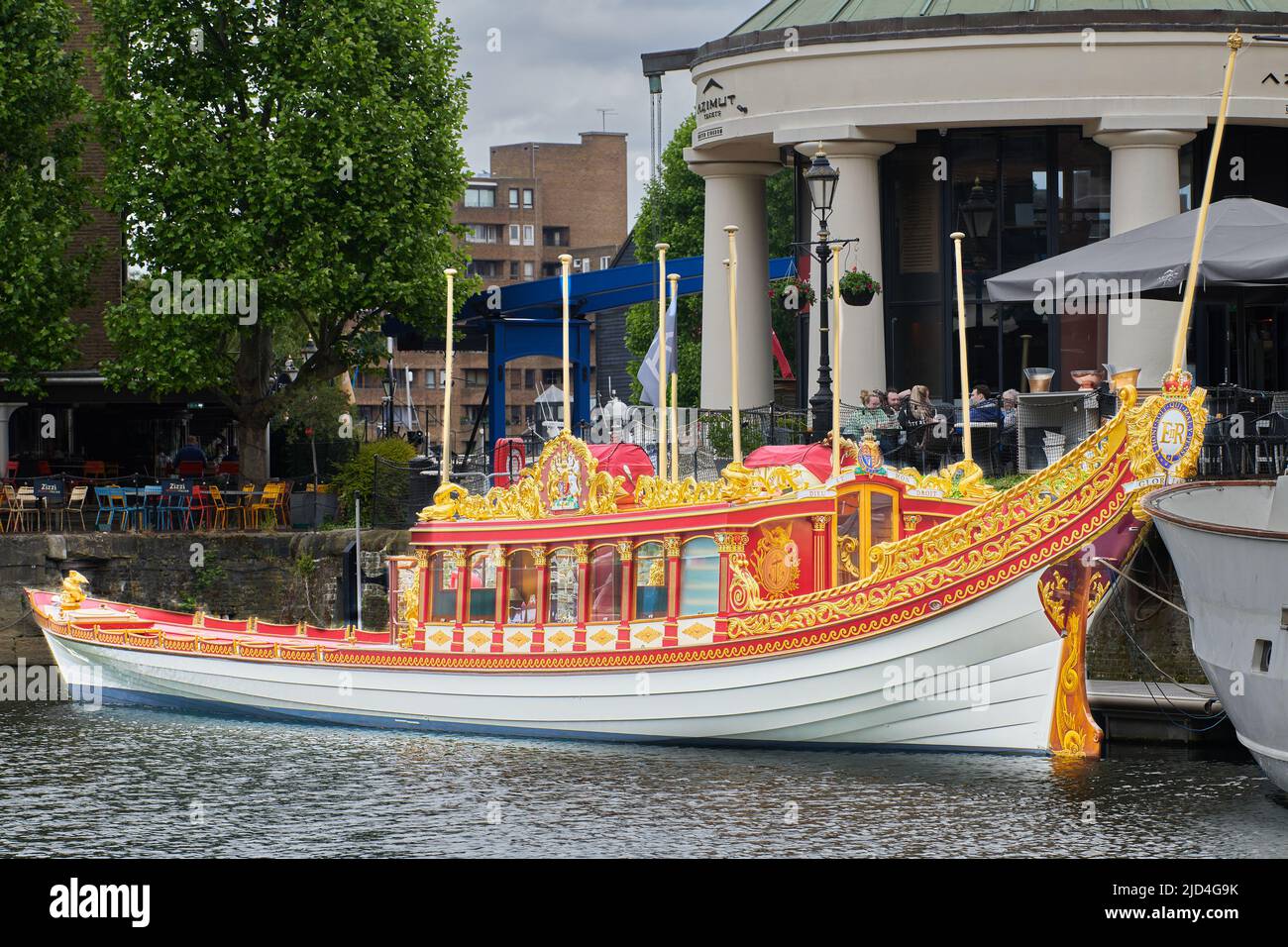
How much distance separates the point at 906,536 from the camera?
23172 millimetres

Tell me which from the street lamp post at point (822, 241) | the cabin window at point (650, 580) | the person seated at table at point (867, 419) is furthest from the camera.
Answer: the person seated at table at point (867, 419)

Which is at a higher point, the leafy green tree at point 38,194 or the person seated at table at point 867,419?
the leafy green tree at point 38,194

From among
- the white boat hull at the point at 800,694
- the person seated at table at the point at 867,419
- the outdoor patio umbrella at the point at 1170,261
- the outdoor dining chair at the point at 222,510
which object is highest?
the outdoor patio umbrella at the point at 1170,261

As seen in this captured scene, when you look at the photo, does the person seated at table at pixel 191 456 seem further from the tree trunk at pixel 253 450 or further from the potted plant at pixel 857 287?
the potted plant at pixel 857 287

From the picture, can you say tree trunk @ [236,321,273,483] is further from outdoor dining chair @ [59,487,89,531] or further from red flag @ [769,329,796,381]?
red flag @ [769,329,796,381]

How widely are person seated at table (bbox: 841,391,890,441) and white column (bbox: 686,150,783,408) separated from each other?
713cm

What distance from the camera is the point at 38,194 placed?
36.3 meters

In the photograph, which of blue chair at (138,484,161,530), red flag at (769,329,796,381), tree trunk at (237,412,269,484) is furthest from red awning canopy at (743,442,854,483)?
red flag at (769,329,796,381)

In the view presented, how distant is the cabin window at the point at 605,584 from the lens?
24.3m

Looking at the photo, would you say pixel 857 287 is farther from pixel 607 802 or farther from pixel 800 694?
pixel 607 802

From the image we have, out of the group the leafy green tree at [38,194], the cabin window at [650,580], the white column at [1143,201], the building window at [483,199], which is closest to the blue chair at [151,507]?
the leafy green tree at [38,194]

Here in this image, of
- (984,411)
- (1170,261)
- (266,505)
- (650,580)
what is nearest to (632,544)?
(650,580)

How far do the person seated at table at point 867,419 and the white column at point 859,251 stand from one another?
15.5ft
